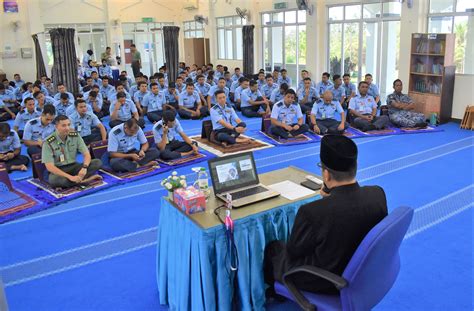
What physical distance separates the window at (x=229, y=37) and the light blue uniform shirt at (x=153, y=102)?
8.07 meters

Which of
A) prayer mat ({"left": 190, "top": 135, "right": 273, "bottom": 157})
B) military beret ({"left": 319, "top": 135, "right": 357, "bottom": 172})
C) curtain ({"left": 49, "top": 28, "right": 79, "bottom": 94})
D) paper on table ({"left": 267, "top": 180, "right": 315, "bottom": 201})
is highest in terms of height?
curtain ({"left": 49, "top": 28, "right": 79, "bottom": 94})

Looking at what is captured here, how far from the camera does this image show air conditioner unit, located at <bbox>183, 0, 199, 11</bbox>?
2061 cm

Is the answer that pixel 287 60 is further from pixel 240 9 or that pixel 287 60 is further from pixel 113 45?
pixel 113 45

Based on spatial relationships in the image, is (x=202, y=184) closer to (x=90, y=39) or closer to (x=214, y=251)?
(x=214, y=251)

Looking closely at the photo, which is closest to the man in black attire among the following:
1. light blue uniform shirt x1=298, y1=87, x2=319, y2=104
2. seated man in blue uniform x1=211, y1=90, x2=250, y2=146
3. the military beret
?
the military beret

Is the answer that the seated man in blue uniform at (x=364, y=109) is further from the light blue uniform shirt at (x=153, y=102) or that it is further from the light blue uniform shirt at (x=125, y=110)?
the light blue uniform shirt at (x=125, y=110)

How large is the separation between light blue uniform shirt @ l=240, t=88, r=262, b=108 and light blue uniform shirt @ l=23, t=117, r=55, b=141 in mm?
5151

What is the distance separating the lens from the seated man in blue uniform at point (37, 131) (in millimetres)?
7719

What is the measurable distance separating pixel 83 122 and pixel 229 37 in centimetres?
1229

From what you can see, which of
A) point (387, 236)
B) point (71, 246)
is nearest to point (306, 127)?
point (71, 246)

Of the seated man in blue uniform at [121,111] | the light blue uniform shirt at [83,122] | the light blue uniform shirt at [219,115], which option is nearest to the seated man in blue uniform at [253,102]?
the light blue uniform shirt at [219,115]

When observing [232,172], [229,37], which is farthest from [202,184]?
[229,37]

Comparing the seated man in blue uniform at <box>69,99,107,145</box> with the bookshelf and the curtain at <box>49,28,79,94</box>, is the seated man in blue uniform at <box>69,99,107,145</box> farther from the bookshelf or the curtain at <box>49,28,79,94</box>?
the bookshelf

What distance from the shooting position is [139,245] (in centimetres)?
458
